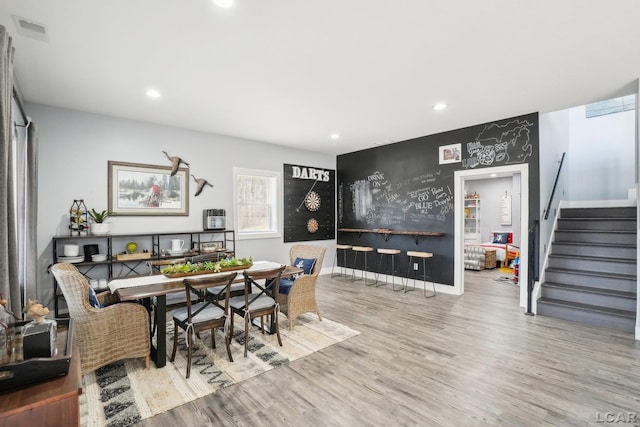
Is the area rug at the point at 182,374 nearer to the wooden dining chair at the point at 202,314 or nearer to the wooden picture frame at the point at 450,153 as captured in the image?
the wooden dining chair at the point at 202,314

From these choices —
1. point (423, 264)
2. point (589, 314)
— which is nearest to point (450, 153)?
point (423, 264)

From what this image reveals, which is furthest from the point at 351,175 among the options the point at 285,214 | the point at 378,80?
the point at 378,80

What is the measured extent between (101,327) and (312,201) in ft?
15.6

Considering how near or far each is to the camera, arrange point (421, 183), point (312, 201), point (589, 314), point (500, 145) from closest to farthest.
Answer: point (589, 314)
point (500, 145)
point (421, 183)
point (312, 201)

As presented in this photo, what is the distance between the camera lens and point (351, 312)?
14.1 feet

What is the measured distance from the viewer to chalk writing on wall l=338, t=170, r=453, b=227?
5484 mm

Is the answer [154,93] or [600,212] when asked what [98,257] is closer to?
[154,93]

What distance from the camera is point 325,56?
9.14 ft

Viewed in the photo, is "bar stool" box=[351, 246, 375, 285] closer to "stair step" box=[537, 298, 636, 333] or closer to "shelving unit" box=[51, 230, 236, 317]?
"shelving unit" box=[51, 230, 236, 317]

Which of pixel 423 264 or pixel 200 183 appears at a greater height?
pixel 200 183

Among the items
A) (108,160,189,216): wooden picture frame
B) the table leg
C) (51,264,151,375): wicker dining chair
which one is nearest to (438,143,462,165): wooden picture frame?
(108,160,189,216): wooden picture frame

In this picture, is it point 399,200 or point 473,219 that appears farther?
point 473,219

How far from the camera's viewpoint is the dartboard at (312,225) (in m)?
6.78

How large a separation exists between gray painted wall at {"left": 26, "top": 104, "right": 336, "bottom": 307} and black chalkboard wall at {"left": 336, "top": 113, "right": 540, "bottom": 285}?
2197 mm
